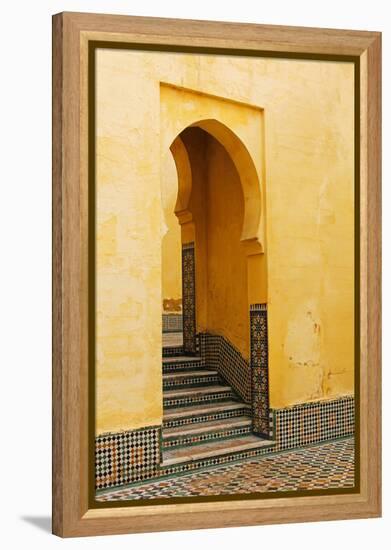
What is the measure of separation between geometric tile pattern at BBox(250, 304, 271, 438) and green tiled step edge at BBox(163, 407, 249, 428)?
369 mm

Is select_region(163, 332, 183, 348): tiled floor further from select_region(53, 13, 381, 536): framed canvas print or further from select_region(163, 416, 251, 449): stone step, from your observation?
select_region(163, 416, 251, 449): stone step

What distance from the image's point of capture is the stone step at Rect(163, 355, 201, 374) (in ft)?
23.0

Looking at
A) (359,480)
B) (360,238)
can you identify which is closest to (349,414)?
(359,480)

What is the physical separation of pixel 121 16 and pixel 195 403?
10.3ft

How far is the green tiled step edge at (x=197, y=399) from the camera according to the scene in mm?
6371

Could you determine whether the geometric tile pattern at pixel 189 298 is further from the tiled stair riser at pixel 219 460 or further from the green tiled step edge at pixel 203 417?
the tiled stair riser at pixel 219 460

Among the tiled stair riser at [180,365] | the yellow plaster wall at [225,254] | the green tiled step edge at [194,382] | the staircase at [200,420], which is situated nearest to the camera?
the staircase at [200,420]

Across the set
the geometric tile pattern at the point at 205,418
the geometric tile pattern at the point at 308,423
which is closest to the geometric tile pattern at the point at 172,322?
the geometric tile pattern at the point at 205,418

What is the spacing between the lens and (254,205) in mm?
5965

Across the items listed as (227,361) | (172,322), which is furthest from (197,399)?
(172,322)

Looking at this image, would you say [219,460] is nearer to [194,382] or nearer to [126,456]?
[126,456]

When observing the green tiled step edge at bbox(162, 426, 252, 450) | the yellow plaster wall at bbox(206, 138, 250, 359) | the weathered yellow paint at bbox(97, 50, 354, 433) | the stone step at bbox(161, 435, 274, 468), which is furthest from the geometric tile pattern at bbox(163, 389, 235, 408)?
the weathered yellow paint at bbox(97, 50, 354, 433)

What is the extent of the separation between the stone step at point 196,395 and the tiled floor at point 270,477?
1.05 metres

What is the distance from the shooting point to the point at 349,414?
5.13 m
